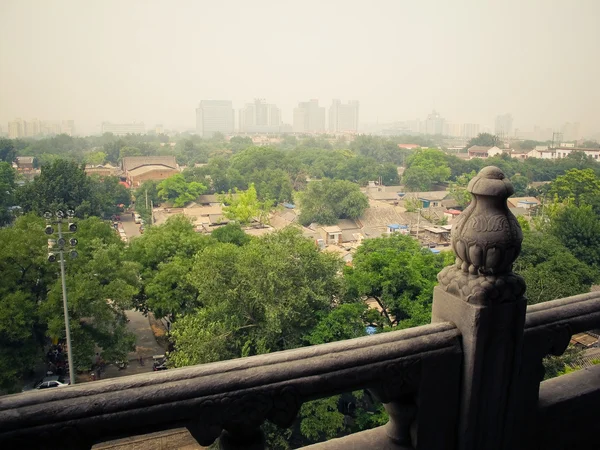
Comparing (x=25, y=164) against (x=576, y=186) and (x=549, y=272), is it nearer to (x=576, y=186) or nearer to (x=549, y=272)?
(x=576, y=186)

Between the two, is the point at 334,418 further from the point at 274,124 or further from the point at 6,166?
the point at 274,124

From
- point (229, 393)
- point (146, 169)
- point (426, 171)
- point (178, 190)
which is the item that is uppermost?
point (229, 393)

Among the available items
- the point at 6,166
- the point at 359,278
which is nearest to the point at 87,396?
the point at 359,278

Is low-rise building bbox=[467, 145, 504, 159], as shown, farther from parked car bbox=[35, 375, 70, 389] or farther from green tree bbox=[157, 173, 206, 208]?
parked car bbox=[35, 375, 70, 389]

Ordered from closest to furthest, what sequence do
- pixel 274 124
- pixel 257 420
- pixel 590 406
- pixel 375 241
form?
pixel 257 420 → pixel 590 406 → pixel 375 241 → pixel 274 124

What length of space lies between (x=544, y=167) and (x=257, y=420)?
60.8 metres

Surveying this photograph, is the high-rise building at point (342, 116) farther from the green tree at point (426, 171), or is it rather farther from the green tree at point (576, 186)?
the green tree at point (576, 186)

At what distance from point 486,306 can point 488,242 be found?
23 centimetres

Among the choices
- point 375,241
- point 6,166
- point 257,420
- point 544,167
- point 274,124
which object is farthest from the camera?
point 274,124

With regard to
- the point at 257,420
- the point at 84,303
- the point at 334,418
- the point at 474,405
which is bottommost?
the point at 334,418

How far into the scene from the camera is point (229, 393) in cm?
132

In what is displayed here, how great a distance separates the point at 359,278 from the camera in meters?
13.4

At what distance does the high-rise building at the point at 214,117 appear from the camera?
6811 inches

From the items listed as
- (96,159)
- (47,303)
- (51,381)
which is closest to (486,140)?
(96,159)
